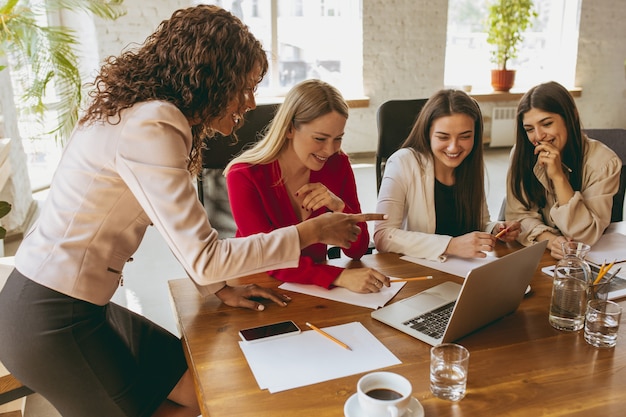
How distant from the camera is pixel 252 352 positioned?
1.09 meters

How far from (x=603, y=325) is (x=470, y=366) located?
1.00ft

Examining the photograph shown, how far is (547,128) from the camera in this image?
1965 mm

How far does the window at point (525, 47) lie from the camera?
6594 millimetres

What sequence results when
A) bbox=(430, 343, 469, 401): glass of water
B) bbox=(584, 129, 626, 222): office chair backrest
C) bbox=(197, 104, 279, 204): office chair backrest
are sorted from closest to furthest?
bbox=(430, 343, 469, 401): glass of water → bbox=(197, 104, 279, 204): office chair backrest → bbox=(584, 129, 626, 222): office chair backrest

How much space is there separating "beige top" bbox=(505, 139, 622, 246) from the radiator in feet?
15.8

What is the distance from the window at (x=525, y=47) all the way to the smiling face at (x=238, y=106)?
5.77 meters

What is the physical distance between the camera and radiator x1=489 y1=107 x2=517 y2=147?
21.8ft

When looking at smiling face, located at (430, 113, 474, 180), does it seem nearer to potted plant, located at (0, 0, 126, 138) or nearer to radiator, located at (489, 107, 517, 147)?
potted plant, located at (0, 0, 126, 138)

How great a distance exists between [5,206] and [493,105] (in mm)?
5795

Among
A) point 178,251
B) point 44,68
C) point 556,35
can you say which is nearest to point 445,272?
point 178,251

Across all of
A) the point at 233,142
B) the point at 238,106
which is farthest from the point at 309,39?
the point at 238,106

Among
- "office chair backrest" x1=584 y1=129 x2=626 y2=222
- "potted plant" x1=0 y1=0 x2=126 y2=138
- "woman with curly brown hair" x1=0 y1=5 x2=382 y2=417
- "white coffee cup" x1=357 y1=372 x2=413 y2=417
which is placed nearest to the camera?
"white coffee cup" x1=357 y1=372 x2=413 y2=417

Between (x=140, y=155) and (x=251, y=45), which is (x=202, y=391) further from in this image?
(x=251, y=45)

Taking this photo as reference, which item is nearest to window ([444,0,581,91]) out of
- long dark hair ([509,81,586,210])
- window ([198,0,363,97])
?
window ([198,0,363,97])
